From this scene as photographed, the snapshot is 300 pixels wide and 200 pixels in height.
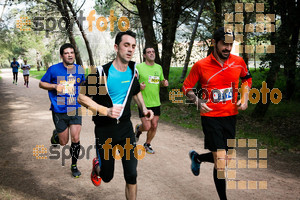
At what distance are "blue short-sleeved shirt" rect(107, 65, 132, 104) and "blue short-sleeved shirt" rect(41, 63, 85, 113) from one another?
188cm

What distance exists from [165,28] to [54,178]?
35.4 ft

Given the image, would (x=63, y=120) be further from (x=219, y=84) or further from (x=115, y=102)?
(x=219, y=84)

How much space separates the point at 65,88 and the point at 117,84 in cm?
207

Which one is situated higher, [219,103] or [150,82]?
[150,82]

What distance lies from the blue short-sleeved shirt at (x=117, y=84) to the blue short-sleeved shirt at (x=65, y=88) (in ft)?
6.16

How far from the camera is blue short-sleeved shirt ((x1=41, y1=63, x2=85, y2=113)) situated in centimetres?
503

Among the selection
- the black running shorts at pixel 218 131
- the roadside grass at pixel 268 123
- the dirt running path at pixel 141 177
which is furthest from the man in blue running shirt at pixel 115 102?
the roadside grass at pixel 268 123

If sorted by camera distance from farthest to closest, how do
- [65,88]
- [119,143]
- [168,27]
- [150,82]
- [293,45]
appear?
[168,27] → [293,45] → [150,82] → [65,88] → [119,143]

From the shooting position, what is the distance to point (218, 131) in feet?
12.4

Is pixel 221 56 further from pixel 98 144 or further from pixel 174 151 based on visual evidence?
pixel 174 151

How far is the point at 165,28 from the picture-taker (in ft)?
45.7

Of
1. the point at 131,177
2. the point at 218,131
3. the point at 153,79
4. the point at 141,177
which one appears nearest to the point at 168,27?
the point at 153,79

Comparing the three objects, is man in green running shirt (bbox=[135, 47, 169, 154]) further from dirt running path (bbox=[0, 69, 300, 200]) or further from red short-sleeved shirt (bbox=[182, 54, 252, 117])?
red short-sleeved shirt (bbox=[182, 54, 252, 117])

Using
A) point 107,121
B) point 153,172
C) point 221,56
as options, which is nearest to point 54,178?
point 153,172
